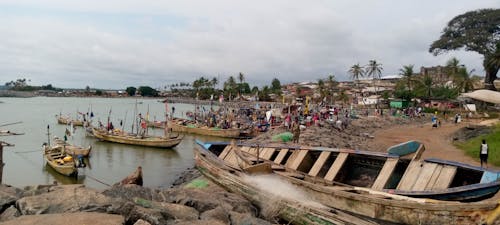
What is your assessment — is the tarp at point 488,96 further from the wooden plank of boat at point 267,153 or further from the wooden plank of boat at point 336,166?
the wooden plank of boat at point 267,153

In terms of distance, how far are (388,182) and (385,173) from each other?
30 centimetres

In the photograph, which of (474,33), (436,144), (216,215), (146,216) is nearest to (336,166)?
(216,215)

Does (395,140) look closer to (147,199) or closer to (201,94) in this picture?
(147,199)

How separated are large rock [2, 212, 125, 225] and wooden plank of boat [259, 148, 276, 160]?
8560mm

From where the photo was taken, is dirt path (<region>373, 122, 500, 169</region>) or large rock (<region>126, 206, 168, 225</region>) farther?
dirt path (<region>373, 122, 500, 169</region>)

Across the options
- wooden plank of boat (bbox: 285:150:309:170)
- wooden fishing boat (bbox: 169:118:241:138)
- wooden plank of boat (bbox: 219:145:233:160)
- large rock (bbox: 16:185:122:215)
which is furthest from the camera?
wooden fishing boat (bbox: 169:118:241:138)

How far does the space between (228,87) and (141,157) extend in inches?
4025

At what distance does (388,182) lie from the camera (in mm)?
11492

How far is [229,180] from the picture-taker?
12.5 meters

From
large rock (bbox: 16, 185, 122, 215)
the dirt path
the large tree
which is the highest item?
the large tree

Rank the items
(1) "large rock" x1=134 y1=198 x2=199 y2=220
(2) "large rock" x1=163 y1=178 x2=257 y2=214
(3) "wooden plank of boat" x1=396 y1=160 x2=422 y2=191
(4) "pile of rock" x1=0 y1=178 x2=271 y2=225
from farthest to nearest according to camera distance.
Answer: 1. (3) "wooden plank of boat" x1=396 y1=160 x2=422 y2=191
2. (2) "large rock" x1=163 y1=178 x2=257 y2=214
3. (1) "large rock" x1=134 y1=198 x2=199 y2=220
4. (4) "pile of rock" x1=0 y1=178 x2=271 y2=225

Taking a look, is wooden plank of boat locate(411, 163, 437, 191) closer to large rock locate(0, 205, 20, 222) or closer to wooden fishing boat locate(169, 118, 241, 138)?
large rock locate(0, 205, 20, 222)

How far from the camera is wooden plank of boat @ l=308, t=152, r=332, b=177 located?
12688 mm

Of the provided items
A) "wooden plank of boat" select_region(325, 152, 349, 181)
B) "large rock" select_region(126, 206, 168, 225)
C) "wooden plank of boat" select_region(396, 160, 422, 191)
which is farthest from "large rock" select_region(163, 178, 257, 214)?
"wooden plank of boat" select_region(396, 160, 422, 191)
